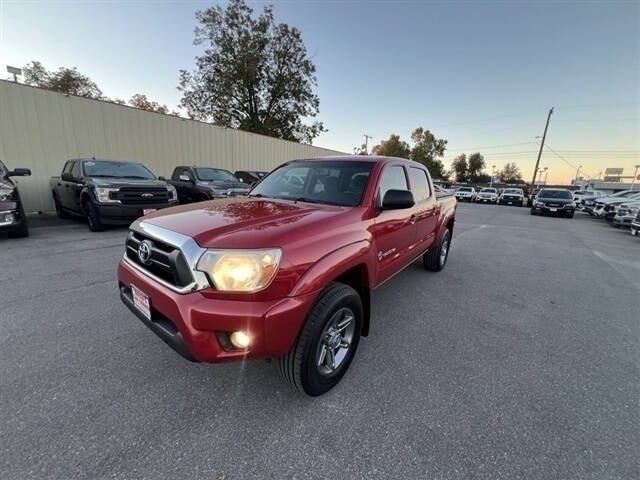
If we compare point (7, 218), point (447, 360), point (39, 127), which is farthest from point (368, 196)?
point (39, 127)

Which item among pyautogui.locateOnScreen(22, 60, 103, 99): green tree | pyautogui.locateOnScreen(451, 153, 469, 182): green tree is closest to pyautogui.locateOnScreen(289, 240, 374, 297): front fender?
pyautogui.locateOnScreen(22, 60, 103, 99): green tree

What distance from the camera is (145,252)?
197 centimetres

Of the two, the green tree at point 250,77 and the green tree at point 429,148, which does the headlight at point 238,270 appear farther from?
the green tree at point 429,148

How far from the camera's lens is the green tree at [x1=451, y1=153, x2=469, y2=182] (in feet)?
243

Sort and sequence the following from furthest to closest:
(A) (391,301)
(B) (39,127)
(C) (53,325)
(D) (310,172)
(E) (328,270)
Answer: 1. (B) (39,127)
2. (A) (391,301)
3. (D) (310,172)
4. (C) (53,325)
5. (E) (328,270)

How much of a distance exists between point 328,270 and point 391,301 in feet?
6.75

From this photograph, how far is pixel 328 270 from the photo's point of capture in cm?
189

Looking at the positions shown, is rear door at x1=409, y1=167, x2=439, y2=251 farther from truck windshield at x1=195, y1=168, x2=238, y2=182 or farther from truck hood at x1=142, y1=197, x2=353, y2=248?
truck windshield at x1=195, y1=168, x2=238, y2=182

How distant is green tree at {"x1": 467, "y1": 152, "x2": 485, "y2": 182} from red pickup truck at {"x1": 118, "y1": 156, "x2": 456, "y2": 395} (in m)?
83.4

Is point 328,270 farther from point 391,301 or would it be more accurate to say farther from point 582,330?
point 582,330

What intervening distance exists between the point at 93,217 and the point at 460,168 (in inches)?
3202

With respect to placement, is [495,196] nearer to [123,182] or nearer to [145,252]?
[123,182]

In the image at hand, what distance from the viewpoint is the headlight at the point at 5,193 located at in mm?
5223

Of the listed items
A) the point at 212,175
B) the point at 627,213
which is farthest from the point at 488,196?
the point at 212,175
